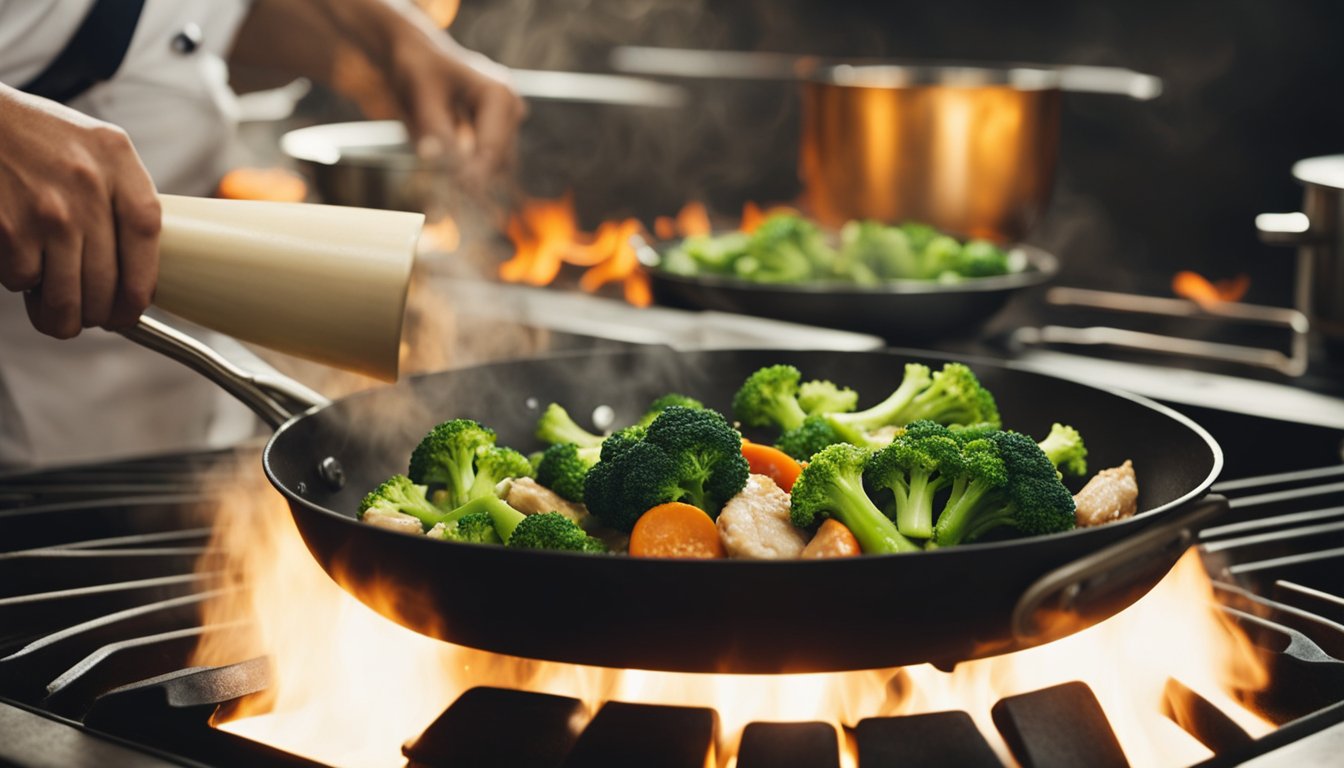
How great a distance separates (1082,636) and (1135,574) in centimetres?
29

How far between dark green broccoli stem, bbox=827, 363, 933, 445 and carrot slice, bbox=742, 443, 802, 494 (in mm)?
100

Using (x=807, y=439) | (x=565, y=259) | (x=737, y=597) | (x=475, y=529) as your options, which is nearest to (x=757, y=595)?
(x=737, y=597)

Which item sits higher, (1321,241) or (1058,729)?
(1321,241)

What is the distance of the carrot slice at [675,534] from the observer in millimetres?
998

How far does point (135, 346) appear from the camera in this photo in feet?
6.26

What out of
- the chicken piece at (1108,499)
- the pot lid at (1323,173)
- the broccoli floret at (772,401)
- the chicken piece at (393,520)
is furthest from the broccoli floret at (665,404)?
the pot lid at (1323,173)

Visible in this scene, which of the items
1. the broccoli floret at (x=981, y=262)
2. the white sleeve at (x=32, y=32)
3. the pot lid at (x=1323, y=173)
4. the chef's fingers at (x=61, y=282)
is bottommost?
the broccoli floret at (x=981, y=262)

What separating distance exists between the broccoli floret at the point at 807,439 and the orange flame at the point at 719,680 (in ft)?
0.85

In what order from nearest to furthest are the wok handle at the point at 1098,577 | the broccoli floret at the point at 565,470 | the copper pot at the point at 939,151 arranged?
1. the wok handle at the point at 1098,577
2. the broccoli floret at the point at 565,470
3. the copper pot at the point at 939,151

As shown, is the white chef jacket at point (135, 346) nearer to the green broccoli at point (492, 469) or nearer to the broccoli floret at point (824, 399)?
the green broccoli at point (492, 469)

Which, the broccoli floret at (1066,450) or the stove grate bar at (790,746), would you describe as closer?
the stove grate bar at (790,746)

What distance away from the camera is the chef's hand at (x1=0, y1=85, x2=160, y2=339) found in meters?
0.98

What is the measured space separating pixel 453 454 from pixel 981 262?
1.07 meters

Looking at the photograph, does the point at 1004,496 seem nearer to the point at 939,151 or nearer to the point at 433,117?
the point at 433,117
